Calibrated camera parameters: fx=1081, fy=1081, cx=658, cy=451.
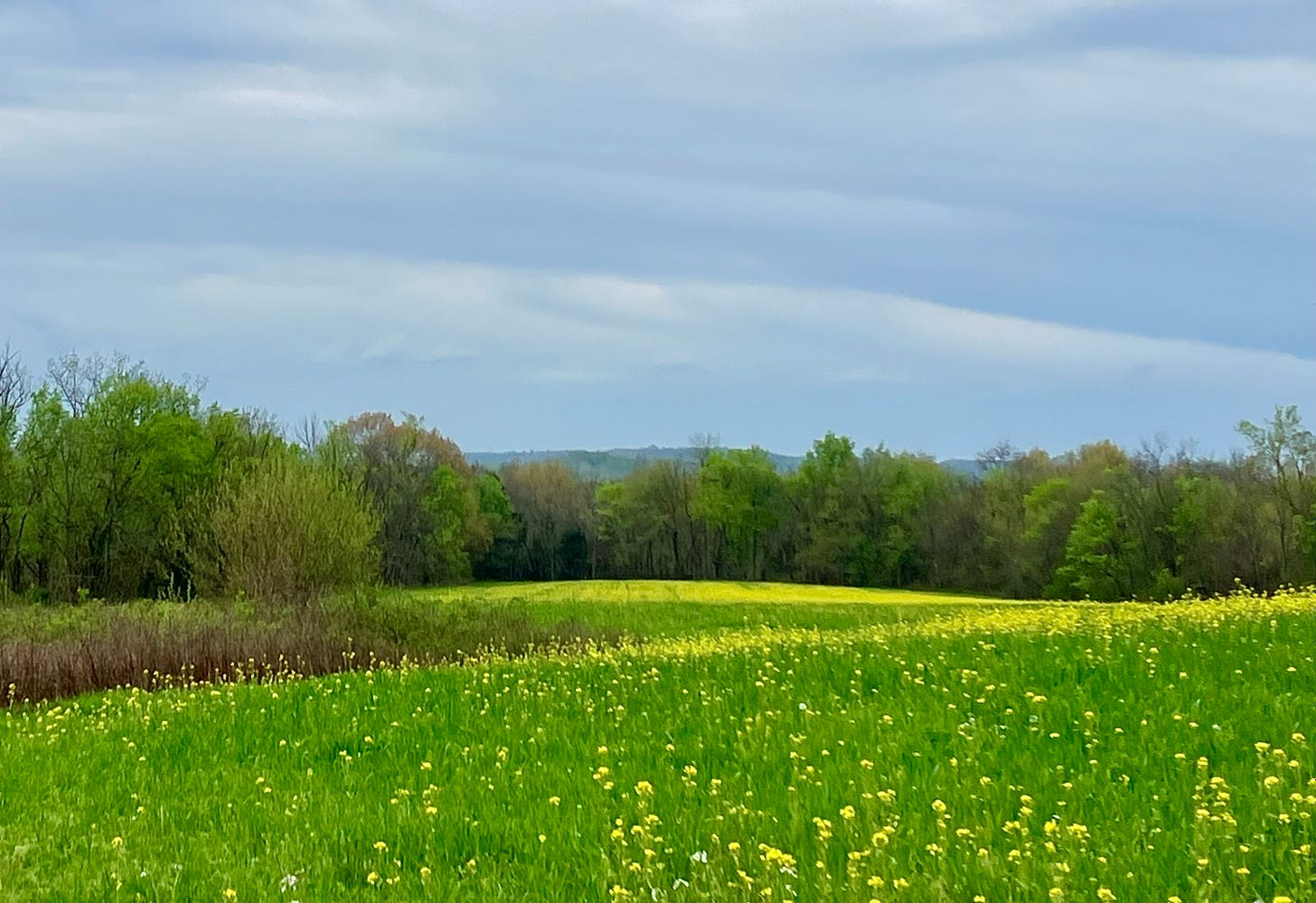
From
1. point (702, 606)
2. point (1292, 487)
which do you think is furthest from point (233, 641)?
point (1292, 487)

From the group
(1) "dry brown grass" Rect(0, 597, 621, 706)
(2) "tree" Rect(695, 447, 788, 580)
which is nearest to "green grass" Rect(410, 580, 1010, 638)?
(1) "dry brown grass" Rect(0, 597, 621, 706)

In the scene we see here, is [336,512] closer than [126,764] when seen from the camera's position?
No

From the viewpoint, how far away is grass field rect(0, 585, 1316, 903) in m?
5.42

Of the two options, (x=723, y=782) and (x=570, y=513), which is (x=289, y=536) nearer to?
(x=723, y=782)

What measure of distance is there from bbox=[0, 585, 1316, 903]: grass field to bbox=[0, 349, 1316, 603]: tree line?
2094 cm

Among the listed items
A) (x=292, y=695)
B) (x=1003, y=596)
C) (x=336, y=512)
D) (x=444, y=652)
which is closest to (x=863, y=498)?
(x=1003, y=596)

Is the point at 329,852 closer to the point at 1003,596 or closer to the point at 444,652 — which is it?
the point at 444,652

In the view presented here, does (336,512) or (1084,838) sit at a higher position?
(336,512)

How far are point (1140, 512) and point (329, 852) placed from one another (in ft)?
271

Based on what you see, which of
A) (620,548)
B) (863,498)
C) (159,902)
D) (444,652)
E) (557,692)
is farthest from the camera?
(620,548)

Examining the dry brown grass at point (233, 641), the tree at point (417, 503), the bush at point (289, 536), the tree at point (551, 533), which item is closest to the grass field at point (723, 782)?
the dry brown grass at point (233, 641)

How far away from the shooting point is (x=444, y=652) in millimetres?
24156

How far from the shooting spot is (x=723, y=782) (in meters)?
7.33

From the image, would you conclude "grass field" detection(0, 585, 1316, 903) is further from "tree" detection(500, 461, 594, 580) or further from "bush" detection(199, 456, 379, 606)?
"tree" detection(500, 461, 594, 580)
